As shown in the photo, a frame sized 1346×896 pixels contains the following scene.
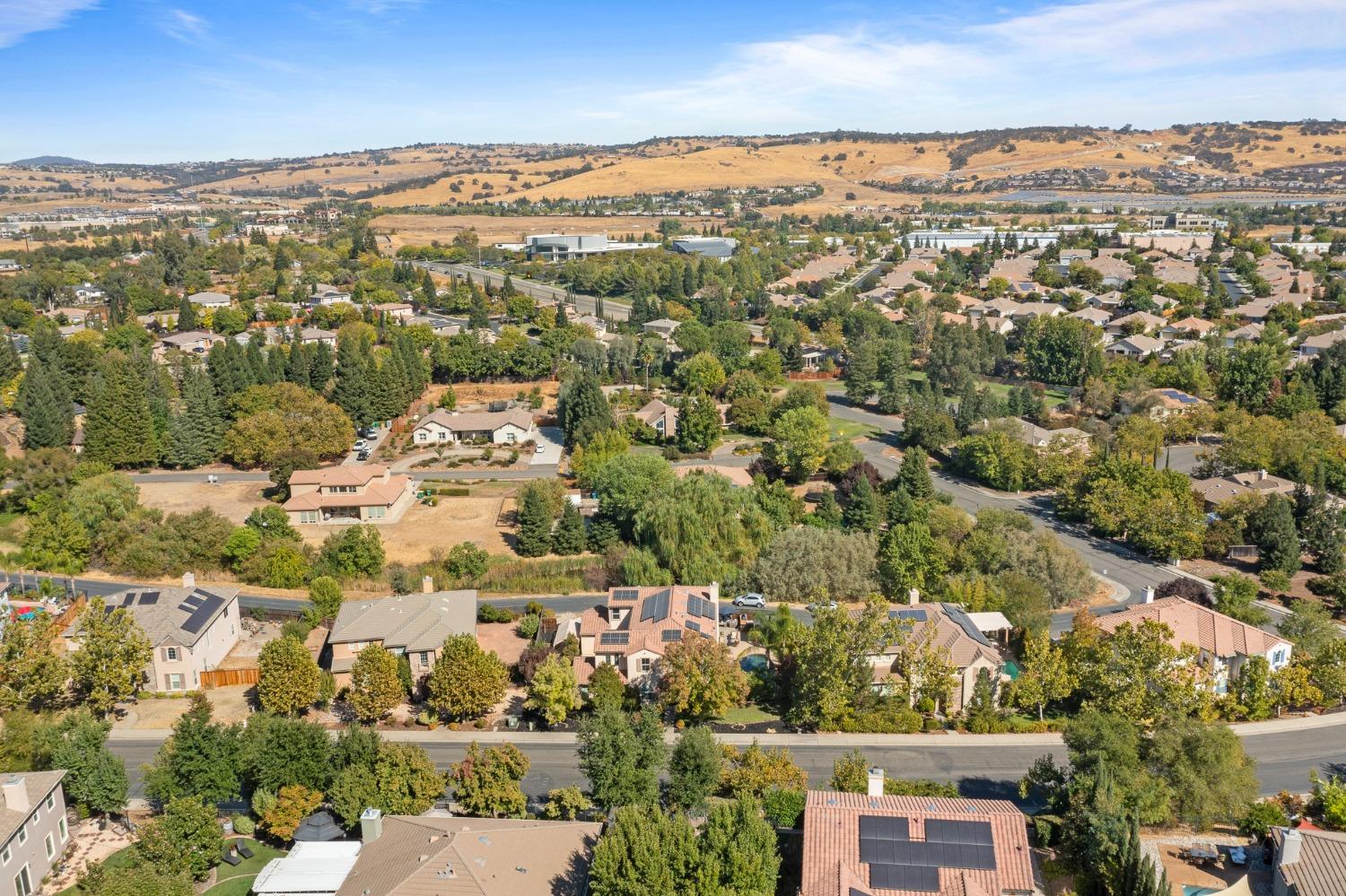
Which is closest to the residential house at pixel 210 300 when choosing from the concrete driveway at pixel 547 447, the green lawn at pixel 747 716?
the concrete driveway at pixel 547 447

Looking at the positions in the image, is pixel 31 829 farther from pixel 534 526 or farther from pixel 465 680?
pixel 534 526

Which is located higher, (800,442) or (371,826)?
(800,442)

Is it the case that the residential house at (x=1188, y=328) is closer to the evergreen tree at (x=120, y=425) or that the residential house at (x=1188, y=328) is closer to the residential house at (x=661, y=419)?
the residential house at (x=661, y=419)

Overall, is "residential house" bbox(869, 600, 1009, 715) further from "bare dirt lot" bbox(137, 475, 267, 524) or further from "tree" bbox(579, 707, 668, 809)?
"bare dirt lot" bbox(137, 475, 267, 524)

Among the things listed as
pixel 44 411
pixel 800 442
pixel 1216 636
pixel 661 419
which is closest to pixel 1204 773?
pixel 1216 636

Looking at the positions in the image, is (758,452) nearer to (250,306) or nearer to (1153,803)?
(1153,803)

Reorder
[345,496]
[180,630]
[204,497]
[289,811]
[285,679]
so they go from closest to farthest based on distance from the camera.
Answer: [289,811], [285,679], [180,630], [345,496], [204,497]

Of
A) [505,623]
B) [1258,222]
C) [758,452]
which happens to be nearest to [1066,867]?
[505,623]
